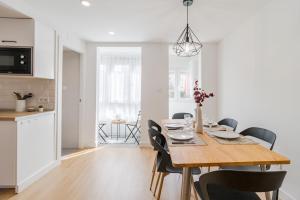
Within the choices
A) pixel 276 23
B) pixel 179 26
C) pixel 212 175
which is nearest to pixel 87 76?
pixel 179 26

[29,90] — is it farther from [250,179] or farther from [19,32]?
[250,179]

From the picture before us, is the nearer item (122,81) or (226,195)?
(226,195)

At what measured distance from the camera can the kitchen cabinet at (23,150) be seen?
2373 millimetres

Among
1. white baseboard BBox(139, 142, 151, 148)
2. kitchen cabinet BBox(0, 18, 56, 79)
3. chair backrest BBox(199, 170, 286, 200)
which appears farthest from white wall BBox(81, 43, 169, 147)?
chair backrest BBox(199, 170, 286, 200)

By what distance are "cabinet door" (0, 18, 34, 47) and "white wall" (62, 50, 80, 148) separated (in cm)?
167

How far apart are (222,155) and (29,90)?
3.01m

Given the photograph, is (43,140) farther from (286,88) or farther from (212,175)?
(286,88)

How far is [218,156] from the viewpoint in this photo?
142 cm

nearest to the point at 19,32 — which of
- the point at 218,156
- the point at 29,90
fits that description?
the point at 29,90

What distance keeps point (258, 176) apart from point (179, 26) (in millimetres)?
2838

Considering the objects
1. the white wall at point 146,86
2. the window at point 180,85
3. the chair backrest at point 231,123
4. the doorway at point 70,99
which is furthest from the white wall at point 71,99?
the chair backrest at point 231,123

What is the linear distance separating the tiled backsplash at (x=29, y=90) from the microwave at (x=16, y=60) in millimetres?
504

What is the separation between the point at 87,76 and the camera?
4438mm

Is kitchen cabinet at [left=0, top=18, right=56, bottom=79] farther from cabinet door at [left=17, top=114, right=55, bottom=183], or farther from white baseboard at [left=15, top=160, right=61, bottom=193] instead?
white baseboard at [left=15, top=160, right=61, bottom=193]
